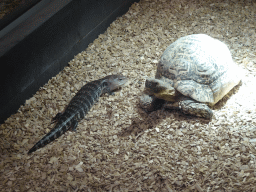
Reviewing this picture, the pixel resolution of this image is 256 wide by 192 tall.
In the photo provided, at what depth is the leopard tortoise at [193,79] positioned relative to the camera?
12.2 ft

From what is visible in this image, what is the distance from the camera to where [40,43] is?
4352 millimetres

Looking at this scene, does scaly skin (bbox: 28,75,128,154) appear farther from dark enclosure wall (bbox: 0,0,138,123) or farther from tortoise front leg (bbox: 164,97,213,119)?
tortoise front leg (bbox: 164,97,213,119)

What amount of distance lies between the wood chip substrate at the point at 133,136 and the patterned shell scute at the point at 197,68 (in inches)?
15.3

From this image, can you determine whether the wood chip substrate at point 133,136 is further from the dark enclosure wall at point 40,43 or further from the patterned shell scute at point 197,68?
the patterned shell scute at point 197,68

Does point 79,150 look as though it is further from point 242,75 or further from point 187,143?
point 242,75

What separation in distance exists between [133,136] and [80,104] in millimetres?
1068

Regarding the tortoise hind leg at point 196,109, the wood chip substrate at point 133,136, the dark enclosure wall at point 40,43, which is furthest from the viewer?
the dark enclosure wall at point 40,43

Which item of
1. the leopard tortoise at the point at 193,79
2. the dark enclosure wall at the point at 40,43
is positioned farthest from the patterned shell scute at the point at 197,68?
the dark enclosure wall at the point at 40,43

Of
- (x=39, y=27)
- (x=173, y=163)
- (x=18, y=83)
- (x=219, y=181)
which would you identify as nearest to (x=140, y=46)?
(x=39, y=27)

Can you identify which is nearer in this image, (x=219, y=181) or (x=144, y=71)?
(x=219, y=181)

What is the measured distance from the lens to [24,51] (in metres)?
4.08

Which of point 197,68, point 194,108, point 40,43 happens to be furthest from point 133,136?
point 40,43

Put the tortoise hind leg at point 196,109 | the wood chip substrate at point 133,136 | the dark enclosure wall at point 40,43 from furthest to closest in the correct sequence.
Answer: the dark enclosure wall at point 40,43 → the tortoise hind leg at point 196,109 → the wood chip substrate at point 133,136

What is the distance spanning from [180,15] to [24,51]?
12.0 feet
